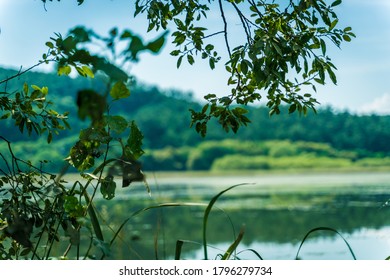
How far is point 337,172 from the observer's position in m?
16.2

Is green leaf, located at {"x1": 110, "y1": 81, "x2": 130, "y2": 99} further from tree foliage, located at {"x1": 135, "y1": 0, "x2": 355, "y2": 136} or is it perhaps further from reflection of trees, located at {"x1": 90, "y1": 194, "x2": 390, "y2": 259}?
reflection of trees, located at {"x1": 90, "y1": 194, "x2": 390, "y2": 259}

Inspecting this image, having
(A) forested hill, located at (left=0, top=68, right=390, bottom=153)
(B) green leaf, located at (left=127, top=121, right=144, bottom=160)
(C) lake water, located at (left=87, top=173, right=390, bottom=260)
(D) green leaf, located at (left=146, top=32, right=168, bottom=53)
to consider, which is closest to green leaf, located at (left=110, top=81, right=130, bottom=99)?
(D) green leaf, located at (left=146, top=32, right=168, bottom=53)

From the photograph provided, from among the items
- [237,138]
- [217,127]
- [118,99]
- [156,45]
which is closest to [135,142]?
[118,99]

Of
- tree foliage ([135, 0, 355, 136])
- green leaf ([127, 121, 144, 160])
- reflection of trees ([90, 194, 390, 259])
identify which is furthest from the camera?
reflection of trees ([90, 194, 390, 259])

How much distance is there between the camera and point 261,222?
8828mm

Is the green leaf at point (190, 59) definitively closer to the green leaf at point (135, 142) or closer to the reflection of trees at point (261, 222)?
the green leaf at point (135, 142)

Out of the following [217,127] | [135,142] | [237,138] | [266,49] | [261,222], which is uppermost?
[217,127]

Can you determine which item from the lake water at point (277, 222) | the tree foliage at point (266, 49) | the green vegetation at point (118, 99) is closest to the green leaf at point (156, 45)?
the green vegetation at point (118, 99)

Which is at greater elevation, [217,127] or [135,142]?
[217,127]

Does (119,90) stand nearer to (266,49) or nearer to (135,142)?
(135,142)

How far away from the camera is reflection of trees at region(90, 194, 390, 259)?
25.2 feet

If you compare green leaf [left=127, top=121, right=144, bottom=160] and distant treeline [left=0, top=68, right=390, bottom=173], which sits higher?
distant treeline [left=0, top=68, right=390, bottom=173]

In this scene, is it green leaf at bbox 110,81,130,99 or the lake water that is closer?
green leaf at bbox 110,81,130,99
